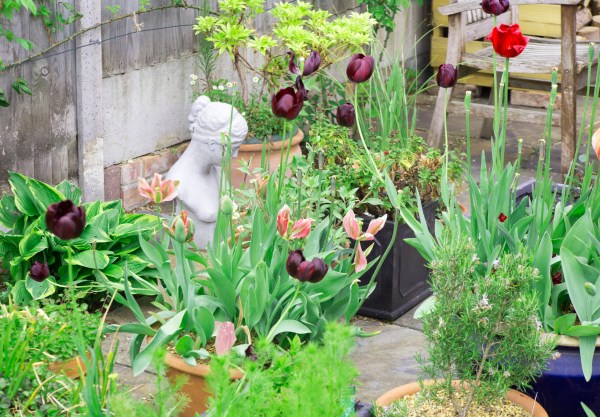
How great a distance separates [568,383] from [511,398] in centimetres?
22

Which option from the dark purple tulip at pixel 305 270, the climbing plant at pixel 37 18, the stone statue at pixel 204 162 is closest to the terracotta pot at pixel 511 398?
the dark purple tulip at pixel 305 270

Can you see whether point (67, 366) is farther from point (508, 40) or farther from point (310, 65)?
point (508, 40)

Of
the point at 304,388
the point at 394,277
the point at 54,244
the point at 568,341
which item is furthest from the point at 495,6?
the point at 54,244

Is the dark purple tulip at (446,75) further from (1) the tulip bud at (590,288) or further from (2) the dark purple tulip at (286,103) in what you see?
(1) the tulip bud at (590,288)

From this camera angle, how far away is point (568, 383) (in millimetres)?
3051

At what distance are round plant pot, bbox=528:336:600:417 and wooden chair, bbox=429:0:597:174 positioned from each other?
2.65 metres

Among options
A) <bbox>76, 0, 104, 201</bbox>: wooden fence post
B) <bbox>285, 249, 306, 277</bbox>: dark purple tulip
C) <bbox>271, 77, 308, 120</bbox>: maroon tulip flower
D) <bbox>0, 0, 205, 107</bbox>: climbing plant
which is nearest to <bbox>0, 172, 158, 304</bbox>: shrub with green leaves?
<bbox>0, 0, 205, 107</bbox>: climbing plant

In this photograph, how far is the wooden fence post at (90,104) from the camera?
5.07m

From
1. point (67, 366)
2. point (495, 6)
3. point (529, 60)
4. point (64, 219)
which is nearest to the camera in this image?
point (64, 219)

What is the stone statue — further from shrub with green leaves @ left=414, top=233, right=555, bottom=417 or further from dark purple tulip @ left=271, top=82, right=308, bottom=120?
shrub with green leaves @ left=414, top=233, right=555, bottom=417

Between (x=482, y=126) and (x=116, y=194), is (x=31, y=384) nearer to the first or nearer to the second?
(x=116, y=194)

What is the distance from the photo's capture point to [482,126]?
7.44 m

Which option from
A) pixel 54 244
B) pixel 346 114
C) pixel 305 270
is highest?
pixel 346 114

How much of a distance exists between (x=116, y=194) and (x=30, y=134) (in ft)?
2.56
